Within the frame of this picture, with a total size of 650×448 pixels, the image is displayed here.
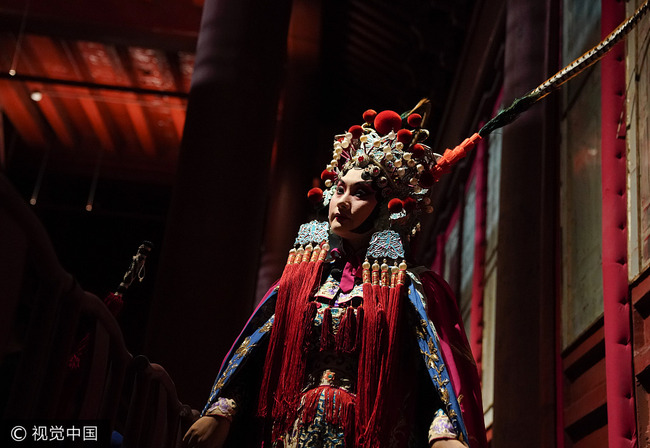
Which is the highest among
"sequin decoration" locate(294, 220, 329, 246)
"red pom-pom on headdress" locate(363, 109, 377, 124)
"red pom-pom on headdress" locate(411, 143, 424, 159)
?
"red pom-pom on headdress" locate(363, 109, 377, 124)

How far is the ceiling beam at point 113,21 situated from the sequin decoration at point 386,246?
5759 millimetres

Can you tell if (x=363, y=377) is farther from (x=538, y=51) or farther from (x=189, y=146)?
(x=538, y=51)

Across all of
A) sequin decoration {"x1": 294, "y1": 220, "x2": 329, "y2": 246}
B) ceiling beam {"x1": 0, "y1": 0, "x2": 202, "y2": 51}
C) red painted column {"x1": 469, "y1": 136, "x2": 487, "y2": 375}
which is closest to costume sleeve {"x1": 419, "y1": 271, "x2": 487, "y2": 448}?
sequin decoration {"x1": 294, "y1": 220, "x2": 329, "y2": 246}

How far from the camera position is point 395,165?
2.80 meters

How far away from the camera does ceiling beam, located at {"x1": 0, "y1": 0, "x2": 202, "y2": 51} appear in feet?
26.0

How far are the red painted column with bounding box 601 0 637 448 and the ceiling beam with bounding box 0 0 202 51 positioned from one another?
5.17 m

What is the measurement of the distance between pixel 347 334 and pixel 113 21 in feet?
20.6

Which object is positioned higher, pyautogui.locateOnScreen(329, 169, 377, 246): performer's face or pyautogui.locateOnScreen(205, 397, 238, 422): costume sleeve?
pyautogui.locateOnScreen(329, 169, 377, 246): performer's face

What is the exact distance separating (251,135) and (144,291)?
5.24 metres

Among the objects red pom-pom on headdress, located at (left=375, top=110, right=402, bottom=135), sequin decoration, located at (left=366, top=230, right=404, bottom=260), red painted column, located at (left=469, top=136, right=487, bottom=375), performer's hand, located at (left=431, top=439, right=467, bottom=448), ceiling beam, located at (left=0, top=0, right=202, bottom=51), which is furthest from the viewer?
ceiling beam, located at (left=0, top=0, right=202, bottom=51)

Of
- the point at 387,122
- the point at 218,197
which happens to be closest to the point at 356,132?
the point at 387,122

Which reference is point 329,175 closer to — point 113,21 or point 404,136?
point 404,136

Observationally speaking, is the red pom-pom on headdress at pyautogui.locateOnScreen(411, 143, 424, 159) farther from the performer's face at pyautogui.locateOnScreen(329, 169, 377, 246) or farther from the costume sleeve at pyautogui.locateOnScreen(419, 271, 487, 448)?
the costume sleeve at pyautogui.locateOnScreen(419, 271, 487, 448)

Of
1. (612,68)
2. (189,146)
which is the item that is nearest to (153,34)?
(189,146)
